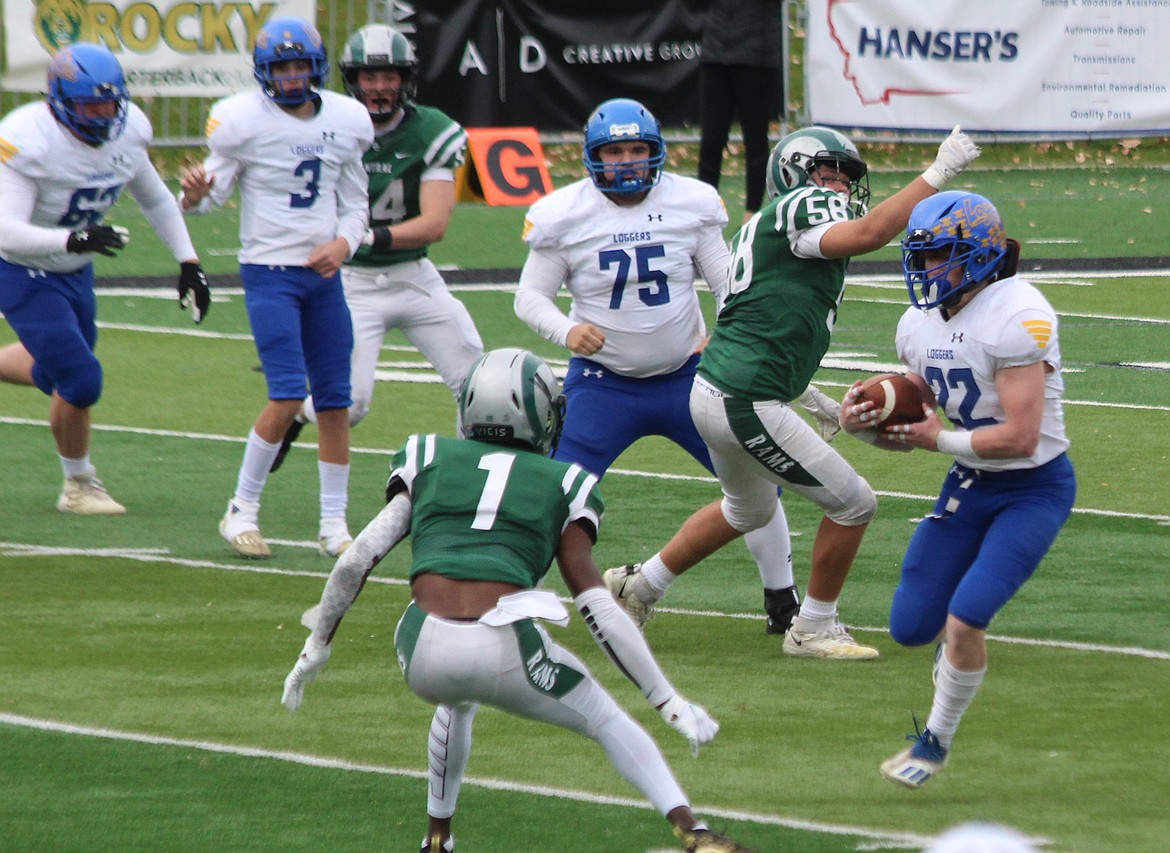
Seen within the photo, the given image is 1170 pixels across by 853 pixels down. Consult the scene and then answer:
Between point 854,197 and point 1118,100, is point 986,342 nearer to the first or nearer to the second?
point 854,197

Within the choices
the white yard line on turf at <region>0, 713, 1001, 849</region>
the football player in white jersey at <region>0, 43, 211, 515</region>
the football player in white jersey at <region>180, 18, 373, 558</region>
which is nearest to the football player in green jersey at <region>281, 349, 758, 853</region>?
the white yard line on turf at <region>0, 713, 1001, 849</region>

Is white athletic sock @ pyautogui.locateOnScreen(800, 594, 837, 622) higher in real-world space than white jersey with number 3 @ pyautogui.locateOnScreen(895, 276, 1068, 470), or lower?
lower

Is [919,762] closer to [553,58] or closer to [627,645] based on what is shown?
[627,645]

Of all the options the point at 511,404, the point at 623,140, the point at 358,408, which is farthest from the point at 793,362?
the point at 358,408

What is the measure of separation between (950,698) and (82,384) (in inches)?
164

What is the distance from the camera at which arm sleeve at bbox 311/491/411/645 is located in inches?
171

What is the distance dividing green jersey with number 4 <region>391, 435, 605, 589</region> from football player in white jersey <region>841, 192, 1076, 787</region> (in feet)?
3.68

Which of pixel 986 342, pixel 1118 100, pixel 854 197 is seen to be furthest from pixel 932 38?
pixel 986 342

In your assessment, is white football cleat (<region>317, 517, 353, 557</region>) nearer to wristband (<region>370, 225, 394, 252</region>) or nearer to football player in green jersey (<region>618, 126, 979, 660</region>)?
wristband (<region>370, 225, 394, 252</region>)

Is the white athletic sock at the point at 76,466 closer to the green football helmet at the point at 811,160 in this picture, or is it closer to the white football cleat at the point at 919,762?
the green football helmet at the point at 811,160

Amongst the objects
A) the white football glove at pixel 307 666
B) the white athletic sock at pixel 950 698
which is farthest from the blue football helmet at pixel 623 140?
the white football glove at pixel 307 666

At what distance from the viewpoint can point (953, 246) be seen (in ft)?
16.6

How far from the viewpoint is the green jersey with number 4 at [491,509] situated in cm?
430

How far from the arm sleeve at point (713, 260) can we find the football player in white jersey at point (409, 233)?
60.3 inches
